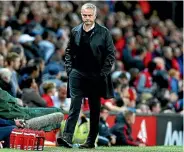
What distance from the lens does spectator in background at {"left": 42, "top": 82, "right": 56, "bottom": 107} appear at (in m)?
17.0

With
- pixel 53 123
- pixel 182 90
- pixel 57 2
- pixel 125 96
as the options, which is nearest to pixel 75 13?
pixel 57 2

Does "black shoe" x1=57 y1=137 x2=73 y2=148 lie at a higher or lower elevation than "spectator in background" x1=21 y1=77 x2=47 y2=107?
lower

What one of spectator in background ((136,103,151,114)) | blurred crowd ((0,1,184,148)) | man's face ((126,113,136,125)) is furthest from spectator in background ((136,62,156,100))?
man's face ((126,113,136,125))

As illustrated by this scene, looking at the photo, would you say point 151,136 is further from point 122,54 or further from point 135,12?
point 135,12

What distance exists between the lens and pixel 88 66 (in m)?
12.9

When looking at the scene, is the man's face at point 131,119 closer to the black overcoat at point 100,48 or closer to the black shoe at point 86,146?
the black shoe at point 86,146

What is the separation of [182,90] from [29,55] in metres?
4.54

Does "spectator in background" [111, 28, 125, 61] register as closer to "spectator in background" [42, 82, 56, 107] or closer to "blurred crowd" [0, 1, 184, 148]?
"blurred crowd" [0, 1, 184, 148]

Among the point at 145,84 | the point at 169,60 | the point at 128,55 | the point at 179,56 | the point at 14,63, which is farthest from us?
the point at 179,56

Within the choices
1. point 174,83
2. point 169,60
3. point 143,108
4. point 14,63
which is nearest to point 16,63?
point 14,63

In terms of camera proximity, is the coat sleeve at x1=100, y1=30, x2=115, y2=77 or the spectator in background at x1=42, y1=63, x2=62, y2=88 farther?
the spectator in background at x1=42, y1=63, x2=62, y2=88

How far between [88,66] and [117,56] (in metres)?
10.9

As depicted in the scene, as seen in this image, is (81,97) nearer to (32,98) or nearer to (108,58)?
(108,58)

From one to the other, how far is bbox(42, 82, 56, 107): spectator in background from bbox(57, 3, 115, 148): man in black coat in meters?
3.93
